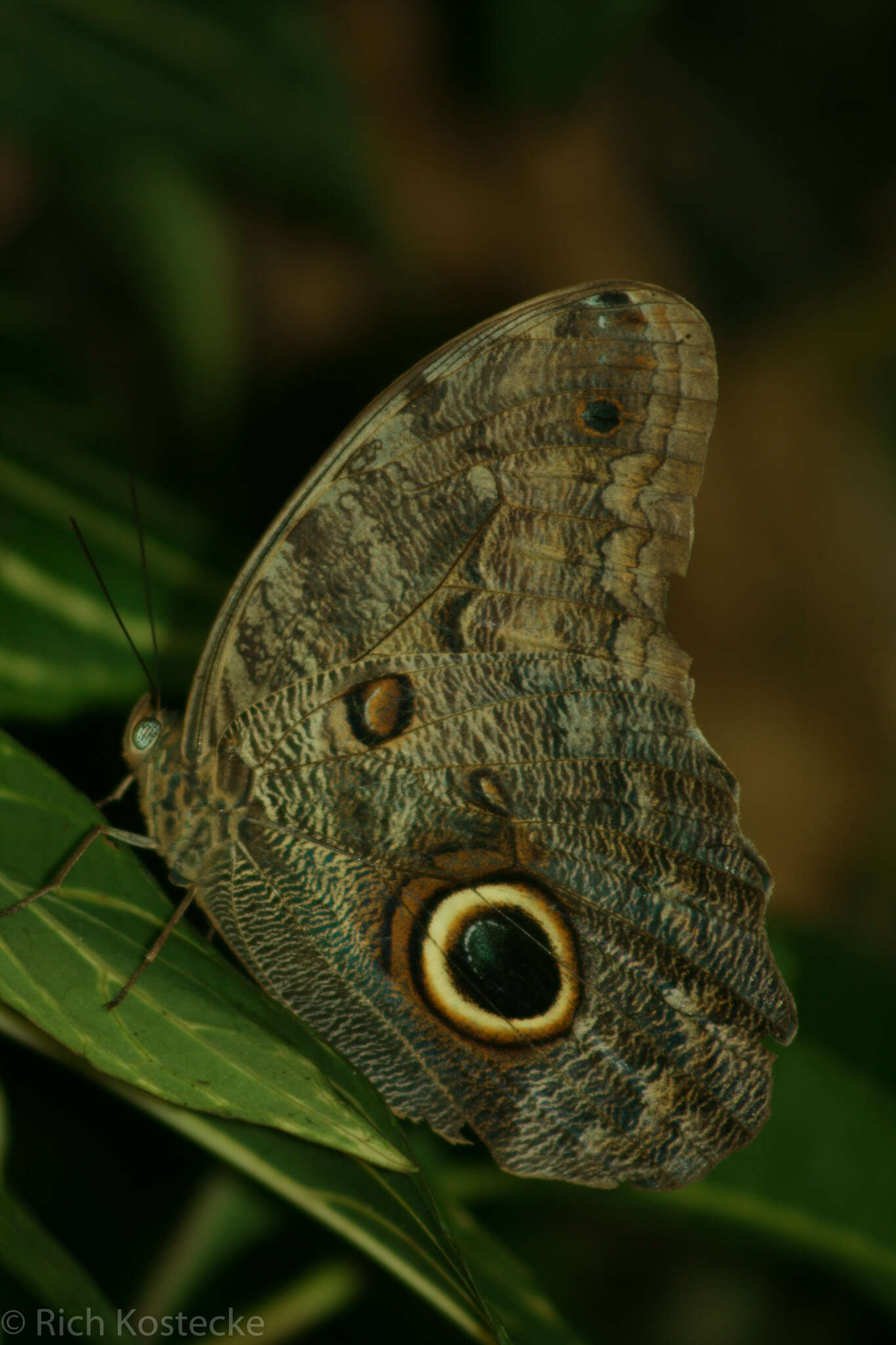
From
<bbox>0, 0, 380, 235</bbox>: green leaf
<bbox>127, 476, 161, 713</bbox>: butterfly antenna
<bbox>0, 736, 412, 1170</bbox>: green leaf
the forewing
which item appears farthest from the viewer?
<bbox>0, 0, 380, 235</bbox>: green leaf

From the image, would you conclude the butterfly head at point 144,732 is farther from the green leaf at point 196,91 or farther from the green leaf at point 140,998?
the green leaf at point 196,91

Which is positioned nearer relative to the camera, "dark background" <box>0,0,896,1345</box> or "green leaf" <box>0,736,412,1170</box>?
"green leaf" <box>0,736,412,1170</box>

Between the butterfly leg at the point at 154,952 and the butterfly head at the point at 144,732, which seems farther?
the butterfly head at the point at 144,732

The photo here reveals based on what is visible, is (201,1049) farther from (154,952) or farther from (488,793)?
(488,793)

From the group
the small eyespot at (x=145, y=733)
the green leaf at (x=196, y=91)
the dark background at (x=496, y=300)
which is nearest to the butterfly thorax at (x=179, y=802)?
the small eyespot at (x=145, y=733)

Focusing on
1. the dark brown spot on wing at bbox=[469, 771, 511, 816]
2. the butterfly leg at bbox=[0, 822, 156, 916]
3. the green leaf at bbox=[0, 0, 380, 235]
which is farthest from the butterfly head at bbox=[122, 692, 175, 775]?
the green leaf at bbox=[0, 0, 380, 235]

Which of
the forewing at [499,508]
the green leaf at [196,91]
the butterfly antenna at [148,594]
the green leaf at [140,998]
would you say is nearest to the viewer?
the green leaf at [140,998]

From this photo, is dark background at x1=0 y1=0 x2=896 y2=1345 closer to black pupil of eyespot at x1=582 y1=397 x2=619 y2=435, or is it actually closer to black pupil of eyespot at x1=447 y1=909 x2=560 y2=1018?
black pupil of eyespot at x1=447 y1=909 x2=560 y2=1018
